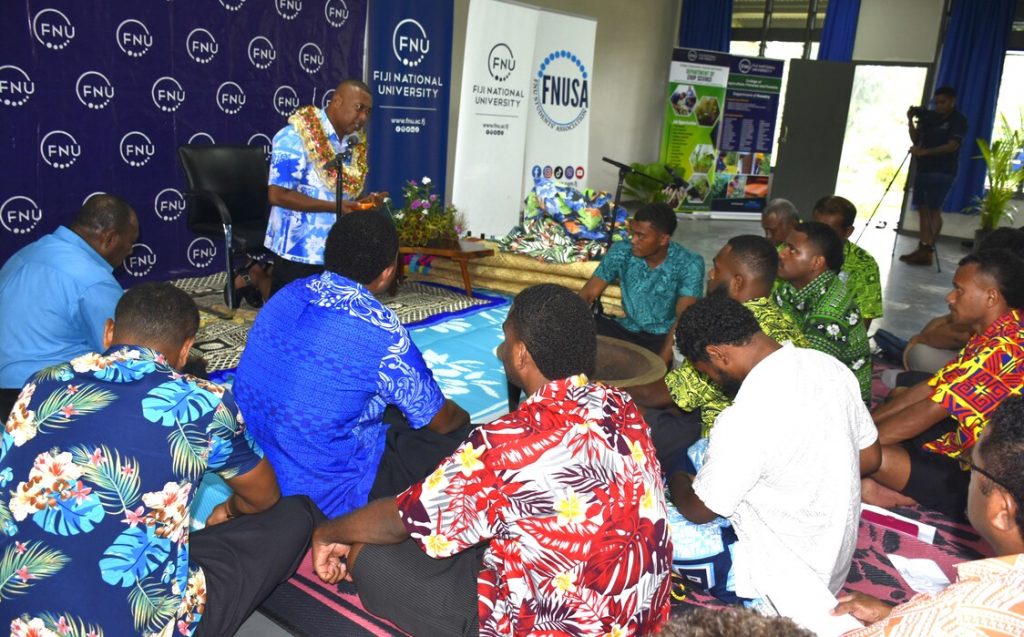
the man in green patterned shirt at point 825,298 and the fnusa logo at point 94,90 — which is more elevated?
Result: the fnusa logo at point 94,90

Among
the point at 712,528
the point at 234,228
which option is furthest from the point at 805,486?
the point at 234,228

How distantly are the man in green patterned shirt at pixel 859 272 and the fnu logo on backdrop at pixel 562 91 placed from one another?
3765 millimetres

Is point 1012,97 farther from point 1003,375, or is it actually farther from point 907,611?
point 907,611

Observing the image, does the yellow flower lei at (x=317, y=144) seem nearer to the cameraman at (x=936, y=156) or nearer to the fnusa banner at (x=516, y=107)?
the fnusa banner at (x=516, y=107)

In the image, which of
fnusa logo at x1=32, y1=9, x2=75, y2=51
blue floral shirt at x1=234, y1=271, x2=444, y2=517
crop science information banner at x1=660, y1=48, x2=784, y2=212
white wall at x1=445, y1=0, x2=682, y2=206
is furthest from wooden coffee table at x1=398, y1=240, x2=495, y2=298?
crop science information banner at x1=660, y1=48, x2=784, y2=212

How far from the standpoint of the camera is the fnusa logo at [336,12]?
20.3ft

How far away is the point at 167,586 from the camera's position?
1.61 metres

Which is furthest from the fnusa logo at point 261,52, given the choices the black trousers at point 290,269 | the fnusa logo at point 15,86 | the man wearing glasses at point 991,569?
the man wearing glasses at point 991,569

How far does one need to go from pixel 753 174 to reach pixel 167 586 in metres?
A: 11.0

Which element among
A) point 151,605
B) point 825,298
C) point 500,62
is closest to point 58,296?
point 151,605

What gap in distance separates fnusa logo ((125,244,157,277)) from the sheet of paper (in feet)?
16.1

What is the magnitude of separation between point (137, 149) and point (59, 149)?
0.50m

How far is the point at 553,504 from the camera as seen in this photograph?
4.85ft

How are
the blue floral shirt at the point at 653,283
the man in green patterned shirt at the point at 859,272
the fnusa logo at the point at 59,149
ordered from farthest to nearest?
the fnusa logo at the point at 59,149 → the blue floral shirt at the point at 653,283 → the man in green patterned shirt at the point at 859,272
